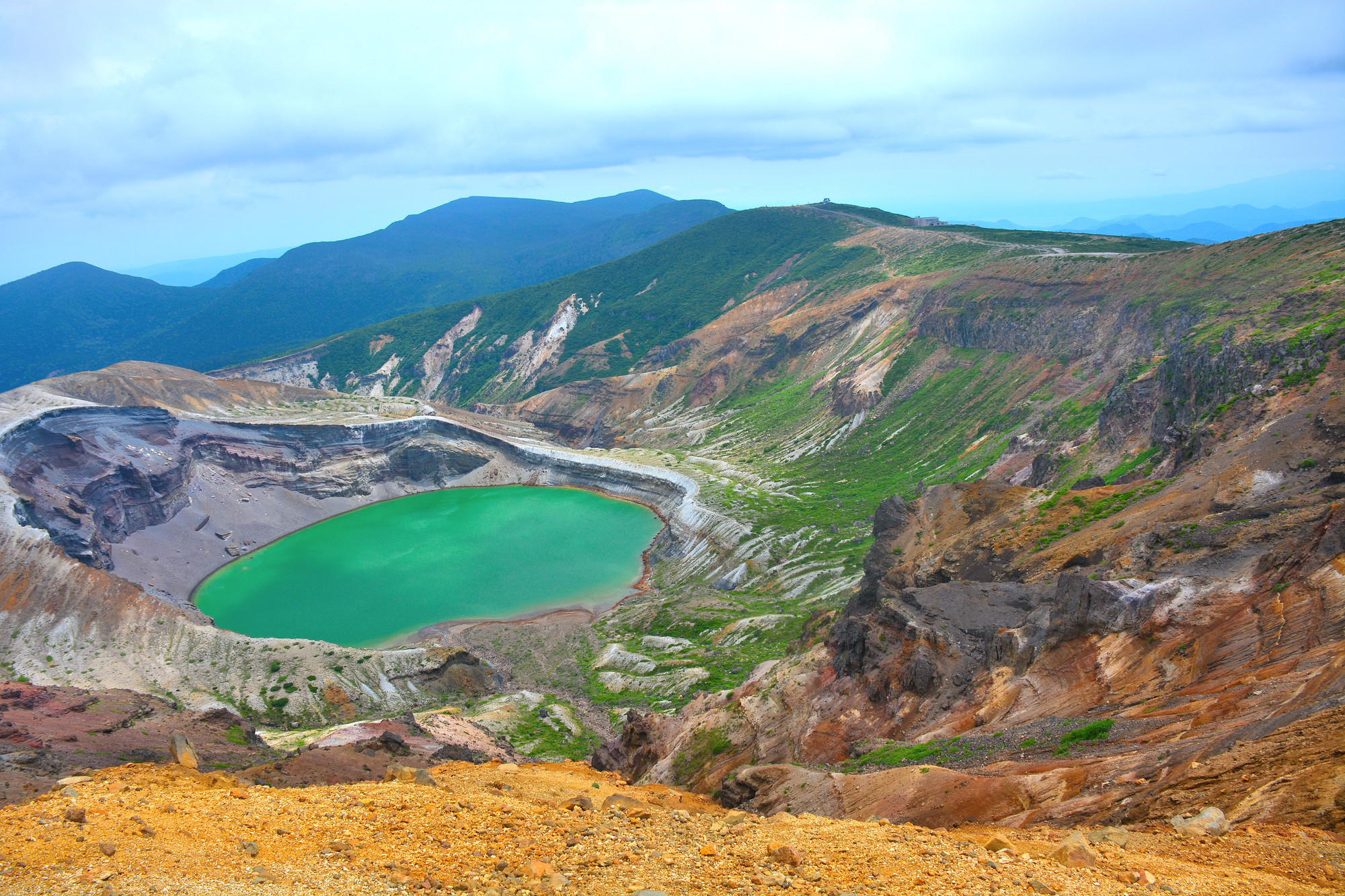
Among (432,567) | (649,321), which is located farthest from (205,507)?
(649,321)

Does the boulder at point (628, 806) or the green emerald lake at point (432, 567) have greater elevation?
the boulder at point (628, 806)

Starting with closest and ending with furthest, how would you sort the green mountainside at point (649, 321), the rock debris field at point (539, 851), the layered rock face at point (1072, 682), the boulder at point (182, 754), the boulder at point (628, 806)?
1. the rock debris field at point (539, 851)
2. the layered rock face at point (1072, 682)
3. the boulder at point (628, 806)
4. the boulder at point (182, 754)
5. the green mountainside at point (649, 321)

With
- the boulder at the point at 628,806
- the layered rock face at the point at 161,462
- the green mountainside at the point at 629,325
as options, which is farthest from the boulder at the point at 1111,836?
the green mountainside at the point at 629,325

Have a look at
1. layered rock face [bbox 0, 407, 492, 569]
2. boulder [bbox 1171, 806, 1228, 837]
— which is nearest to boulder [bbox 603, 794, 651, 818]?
boulder [bbox 1171, 806, 1228, 837]

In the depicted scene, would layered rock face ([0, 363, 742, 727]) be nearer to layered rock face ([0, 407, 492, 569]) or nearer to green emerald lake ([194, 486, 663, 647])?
layered rock face ([0, 407, 492, 569])

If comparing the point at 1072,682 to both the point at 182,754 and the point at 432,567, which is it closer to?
the point at 182,754

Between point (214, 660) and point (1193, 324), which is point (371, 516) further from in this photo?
point (1193, 324)

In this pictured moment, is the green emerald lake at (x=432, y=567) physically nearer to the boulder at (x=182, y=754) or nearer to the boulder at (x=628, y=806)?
the boulder at (x=182, y=754)
